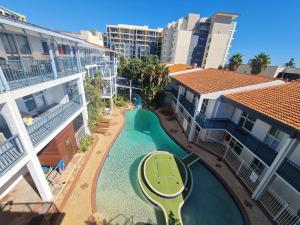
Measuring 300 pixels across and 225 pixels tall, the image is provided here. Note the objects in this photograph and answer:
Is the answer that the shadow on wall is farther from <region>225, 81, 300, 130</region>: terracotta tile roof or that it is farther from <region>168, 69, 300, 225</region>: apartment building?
<region>225, 81, 300, 130</region>: terracotta tile roof

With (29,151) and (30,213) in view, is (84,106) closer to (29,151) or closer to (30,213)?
Result: (29,151)

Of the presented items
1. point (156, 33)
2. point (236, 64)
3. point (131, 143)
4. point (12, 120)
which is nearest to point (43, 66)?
point (12, 120)

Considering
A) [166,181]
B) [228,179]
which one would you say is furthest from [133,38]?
[228,179]

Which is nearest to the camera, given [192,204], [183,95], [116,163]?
[192,204]

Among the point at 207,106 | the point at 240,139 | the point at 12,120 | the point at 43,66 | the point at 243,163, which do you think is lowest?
the point at 243,163

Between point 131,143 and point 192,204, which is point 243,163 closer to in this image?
point 192,204

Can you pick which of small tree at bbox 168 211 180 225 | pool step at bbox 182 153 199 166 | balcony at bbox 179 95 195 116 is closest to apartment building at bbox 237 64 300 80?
balcony at bbox 179 95 195 116

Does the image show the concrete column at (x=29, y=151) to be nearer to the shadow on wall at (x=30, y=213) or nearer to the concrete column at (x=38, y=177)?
the concrete column at (x=38, y=177)

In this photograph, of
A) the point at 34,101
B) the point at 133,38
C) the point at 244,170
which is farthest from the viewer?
the point at 133,38
